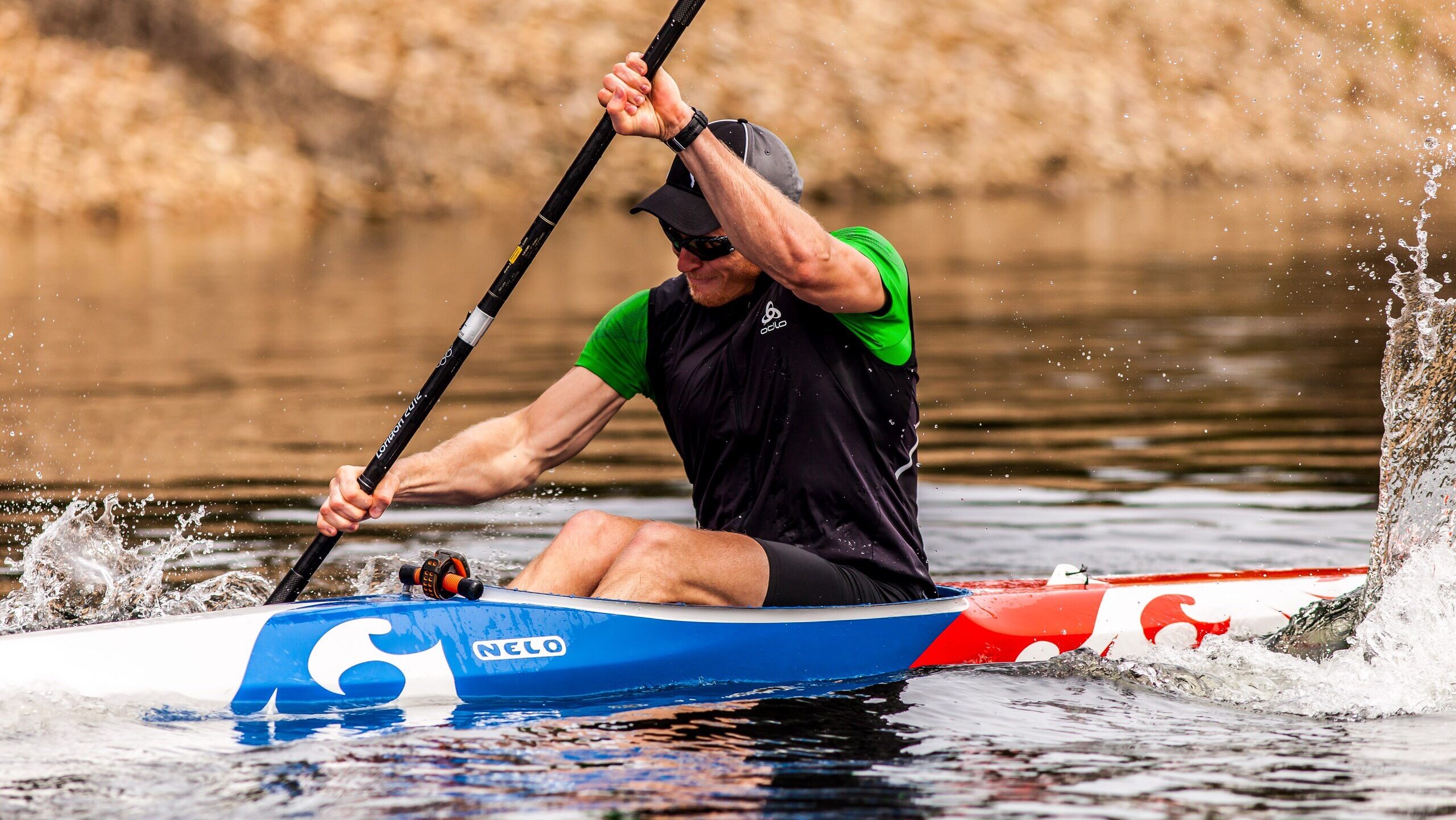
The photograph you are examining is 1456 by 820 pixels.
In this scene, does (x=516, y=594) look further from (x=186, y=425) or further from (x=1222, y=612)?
(x=186, y=425)

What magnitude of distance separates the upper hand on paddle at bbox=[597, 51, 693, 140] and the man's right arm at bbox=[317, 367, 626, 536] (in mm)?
1084

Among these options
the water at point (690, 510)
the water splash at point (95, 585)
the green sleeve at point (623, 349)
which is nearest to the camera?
the water at point (690, 510)

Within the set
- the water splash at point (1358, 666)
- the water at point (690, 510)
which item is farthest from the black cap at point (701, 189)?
the water splash at point (1358, 666)

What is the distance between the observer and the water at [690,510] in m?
4.10

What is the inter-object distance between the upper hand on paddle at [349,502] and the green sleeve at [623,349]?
30.4 inches

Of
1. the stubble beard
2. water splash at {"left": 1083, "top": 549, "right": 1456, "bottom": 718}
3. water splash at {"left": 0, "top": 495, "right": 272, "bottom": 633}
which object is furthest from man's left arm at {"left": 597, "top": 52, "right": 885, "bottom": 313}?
water splash at {"left": 0, "top": 495, "right": 272, "bottom": 633}

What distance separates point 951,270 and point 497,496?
16102 mm

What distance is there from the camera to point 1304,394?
11922 millimetres

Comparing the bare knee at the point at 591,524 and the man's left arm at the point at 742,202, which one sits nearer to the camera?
the man's left arm at the point at 742,202

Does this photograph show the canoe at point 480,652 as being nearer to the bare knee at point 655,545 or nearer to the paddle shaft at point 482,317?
the bare knee at point 655,545

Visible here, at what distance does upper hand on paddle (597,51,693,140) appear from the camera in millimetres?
4543

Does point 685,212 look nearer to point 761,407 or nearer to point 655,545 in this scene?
point 761,407

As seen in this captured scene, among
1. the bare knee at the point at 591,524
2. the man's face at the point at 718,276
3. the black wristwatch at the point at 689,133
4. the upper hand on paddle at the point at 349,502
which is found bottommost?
the bare knee at the point at 591,524

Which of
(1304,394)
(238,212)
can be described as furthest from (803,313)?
(238,212)
